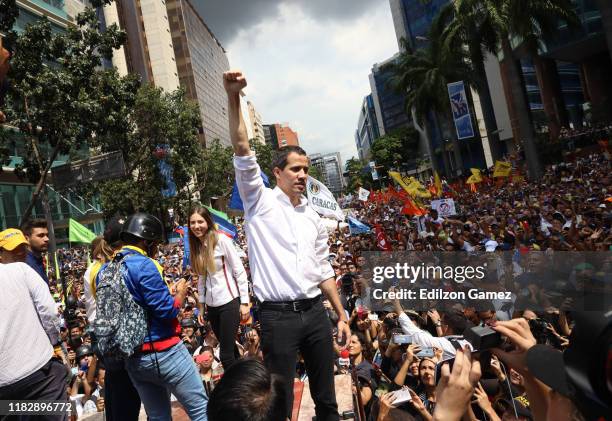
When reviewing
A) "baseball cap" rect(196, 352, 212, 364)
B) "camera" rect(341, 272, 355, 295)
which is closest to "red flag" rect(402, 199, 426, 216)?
"camera" rect(341, 272, 355, 295)

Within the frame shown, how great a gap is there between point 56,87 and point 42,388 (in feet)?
37.9

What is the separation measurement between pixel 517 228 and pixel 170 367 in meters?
10.5

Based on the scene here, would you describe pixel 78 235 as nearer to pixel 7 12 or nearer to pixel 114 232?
pixel 7 12

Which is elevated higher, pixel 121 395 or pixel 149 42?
pixel 149 42

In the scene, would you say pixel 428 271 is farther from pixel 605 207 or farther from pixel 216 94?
pixel 216 94

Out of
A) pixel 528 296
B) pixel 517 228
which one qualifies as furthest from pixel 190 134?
pixel 528 296

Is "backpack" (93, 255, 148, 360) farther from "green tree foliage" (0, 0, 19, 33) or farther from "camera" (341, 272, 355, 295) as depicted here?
"green tree foliage" (0, 0, 19, 33)

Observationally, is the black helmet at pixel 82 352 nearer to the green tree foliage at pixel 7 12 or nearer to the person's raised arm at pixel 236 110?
the person's raised arm at pixel 236 110

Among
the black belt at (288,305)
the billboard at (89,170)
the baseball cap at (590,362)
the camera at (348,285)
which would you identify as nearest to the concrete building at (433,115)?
the billboard at (89,170)

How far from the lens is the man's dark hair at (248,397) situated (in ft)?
5.07

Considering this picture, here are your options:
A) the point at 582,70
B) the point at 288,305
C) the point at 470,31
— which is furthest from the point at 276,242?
the point at 582,70

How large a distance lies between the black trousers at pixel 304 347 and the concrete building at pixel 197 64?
68203 millimetres

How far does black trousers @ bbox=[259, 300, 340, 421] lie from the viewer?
2.36m

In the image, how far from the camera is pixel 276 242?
2492 millimetres
